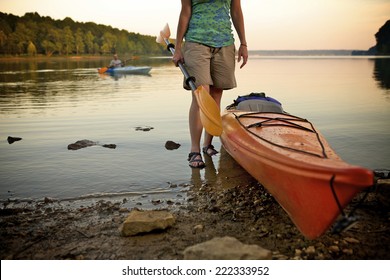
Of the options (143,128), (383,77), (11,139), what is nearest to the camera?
(11,139)

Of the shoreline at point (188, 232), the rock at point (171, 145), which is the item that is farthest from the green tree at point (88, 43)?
the shoreline at point (188, 232)

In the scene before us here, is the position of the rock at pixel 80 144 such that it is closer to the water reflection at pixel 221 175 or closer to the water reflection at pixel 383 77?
the water reflection at pixel 221 175

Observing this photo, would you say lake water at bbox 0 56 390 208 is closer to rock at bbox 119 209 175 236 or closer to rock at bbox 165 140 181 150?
rock at bbox 165 140 181 150

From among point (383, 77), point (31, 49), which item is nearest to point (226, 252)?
point (383, 77)

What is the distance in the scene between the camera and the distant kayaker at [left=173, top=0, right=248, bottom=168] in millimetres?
3305

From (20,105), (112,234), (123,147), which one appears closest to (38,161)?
(123,147)

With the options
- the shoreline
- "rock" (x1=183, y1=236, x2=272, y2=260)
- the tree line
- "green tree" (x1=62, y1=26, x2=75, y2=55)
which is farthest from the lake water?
"green tree" (x1=62, y1=26, x2=75, y2=55)

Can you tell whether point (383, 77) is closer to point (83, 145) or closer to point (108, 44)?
point (83, 145)

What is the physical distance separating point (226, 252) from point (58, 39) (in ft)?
165

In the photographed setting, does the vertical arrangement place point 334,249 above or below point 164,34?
below

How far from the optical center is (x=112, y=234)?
80.8 inches

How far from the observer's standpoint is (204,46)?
3318 mm

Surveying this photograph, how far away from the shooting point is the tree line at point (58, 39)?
884 inches
